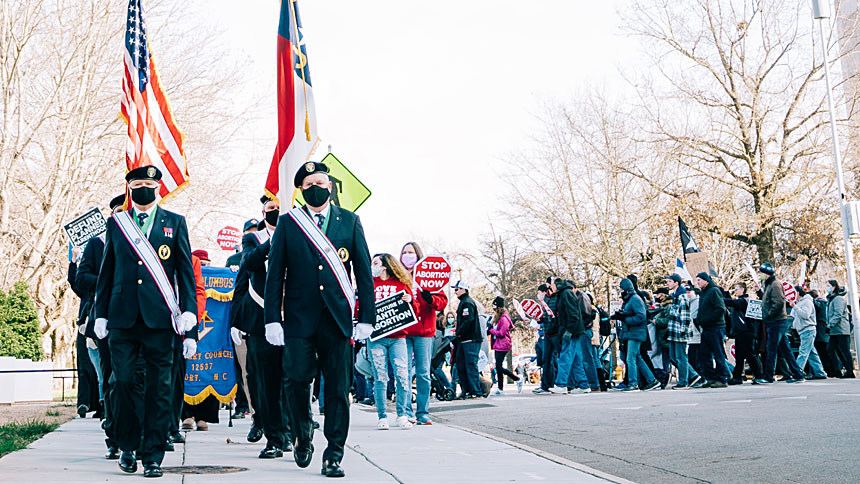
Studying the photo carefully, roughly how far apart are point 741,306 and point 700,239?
15.4 metres

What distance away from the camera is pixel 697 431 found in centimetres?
887

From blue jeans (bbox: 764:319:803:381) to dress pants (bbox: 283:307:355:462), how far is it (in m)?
13.0

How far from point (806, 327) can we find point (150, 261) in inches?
596

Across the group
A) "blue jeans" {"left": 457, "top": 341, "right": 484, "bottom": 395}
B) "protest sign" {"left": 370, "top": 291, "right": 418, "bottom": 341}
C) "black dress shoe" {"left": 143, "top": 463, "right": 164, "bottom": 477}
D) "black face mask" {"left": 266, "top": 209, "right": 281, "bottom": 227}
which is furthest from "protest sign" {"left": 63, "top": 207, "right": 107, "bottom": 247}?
"blue jeans" {"left": 457, "top": 341, "right": 484, "bottom": 395}

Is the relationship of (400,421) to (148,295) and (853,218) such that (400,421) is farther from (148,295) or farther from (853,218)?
(853,218)

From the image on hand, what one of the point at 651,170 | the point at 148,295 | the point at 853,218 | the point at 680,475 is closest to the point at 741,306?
the point at 853,218

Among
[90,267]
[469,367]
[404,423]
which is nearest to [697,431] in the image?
[404,423]

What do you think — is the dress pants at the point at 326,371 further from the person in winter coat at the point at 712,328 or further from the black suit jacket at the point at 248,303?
the person in winter coat at the point at 712,328

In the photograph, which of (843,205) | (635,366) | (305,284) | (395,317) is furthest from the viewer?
(843,205)

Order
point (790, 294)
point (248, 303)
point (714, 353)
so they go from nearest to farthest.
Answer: point (248, 303), point (714, 353), point (790, 294)

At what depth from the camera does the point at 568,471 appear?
6430 mm

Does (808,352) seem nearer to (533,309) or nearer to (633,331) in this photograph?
(633,331)

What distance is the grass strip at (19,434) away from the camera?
771cm

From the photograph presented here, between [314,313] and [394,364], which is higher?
[314,313]
